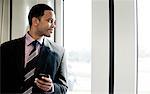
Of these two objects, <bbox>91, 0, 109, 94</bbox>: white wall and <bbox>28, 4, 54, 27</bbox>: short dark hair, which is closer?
<bbox>28, 4, 54, 27</bbox>: short dark hair

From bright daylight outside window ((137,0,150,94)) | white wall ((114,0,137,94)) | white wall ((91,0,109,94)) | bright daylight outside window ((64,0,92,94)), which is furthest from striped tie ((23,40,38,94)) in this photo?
bright daylight outside window ((137,0,150,94))

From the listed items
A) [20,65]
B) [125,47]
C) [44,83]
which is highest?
[125,47]

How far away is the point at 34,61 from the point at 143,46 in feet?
2.31

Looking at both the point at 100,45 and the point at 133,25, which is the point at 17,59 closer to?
the point at 100,45

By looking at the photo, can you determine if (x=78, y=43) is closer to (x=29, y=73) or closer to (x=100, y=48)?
(x=100, y=48)

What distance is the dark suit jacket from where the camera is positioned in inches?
52.7

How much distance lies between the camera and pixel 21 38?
4.49 ft

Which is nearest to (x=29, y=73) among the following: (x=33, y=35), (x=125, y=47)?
(x=33, y=35)

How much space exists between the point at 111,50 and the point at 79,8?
348 millimetres

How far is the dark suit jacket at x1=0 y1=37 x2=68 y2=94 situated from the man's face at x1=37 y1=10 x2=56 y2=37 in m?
0.05

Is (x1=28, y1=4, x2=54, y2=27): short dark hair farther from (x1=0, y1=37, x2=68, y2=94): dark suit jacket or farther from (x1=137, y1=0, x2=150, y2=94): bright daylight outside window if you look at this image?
(x1=137, y1=0, x2=150, y2=94): bright daylight outside window

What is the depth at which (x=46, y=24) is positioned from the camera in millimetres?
1362

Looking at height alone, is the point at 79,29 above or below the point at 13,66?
above

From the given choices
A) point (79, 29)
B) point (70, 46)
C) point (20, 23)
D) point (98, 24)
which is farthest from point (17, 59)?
point (98, 24)
